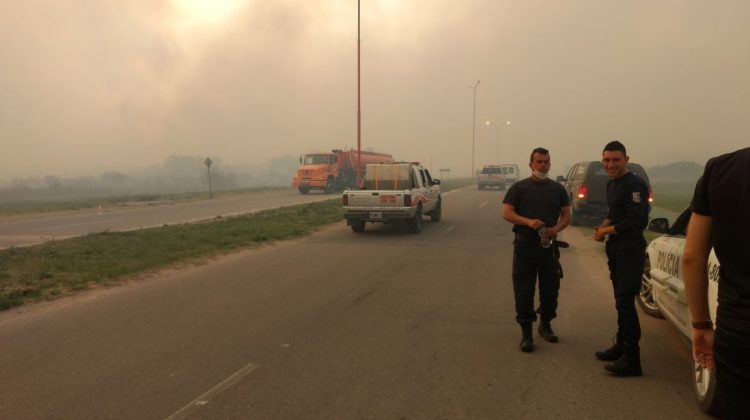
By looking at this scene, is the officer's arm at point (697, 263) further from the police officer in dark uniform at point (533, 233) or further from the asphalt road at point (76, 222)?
the asphalt road at point (76, 222)

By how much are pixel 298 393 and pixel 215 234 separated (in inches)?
400

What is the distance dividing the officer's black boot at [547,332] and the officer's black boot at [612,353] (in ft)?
1.77

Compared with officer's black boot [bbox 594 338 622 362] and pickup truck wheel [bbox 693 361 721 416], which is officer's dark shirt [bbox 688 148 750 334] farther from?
officer's black boot [bbox 594 338 622 362]

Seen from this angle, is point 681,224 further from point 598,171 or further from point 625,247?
point 598,171

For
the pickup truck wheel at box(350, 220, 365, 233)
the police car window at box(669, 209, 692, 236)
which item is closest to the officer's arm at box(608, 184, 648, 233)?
the police car window at box(669, 209, 692, 236)

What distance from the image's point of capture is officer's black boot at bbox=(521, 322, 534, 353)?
198 inches

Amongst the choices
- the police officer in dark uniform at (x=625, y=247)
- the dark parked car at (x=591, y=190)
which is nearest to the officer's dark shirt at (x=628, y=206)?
the police officer in dark uniform at (x=625, y=247)

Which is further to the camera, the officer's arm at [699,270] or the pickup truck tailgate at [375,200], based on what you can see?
the pickup truck tailgate at [375,200]

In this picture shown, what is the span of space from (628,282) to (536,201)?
1.14 meters

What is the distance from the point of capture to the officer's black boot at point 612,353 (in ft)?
15.2

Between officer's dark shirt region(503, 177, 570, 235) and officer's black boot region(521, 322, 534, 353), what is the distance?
89 centimetres

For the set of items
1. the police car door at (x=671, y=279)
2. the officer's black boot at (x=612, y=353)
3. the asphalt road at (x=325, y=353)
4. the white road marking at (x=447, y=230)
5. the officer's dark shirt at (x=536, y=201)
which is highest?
the officer's dark shirt at (x=536, y=201)

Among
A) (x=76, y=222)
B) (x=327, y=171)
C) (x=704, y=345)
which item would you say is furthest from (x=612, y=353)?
(x=327, y=171)

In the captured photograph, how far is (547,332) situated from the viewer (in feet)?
17.6
